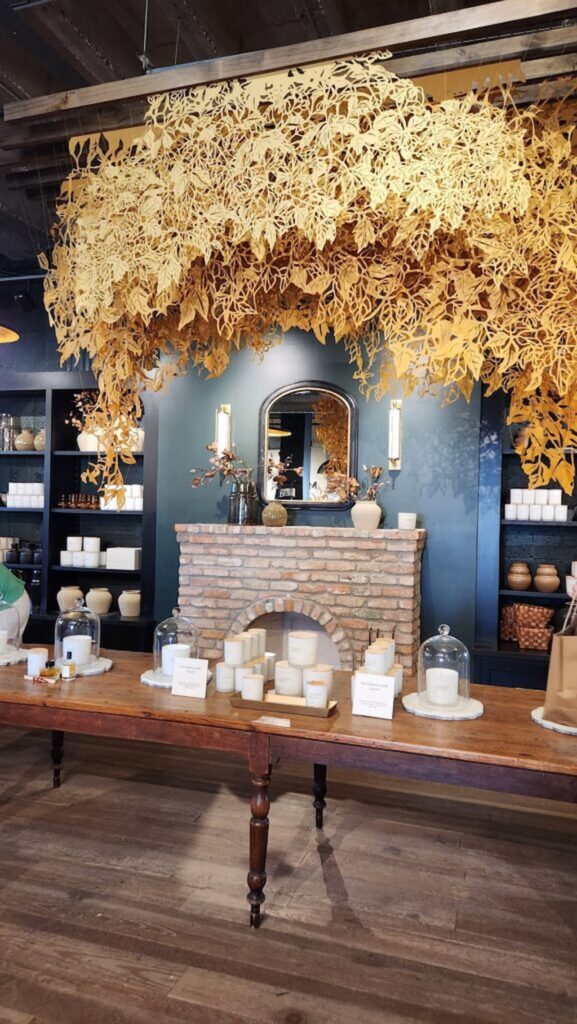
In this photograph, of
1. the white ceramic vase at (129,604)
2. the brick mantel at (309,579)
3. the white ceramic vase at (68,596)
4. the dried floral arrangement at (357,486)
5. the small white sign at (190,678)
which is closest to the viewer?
the small white sign at (190,678)

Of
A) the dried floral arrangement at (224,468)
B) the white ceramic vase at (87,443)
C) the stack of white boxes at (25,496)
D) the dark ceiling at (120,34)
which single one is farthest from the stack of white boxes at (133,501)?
the dark ceiling at (120,34)

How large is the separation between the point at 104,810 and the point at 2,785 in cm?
59

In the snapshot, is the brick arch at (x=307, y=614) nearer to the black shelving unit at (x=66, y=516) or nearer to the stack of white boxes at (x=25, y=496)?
the black shelving unit at (x=66, y=516)

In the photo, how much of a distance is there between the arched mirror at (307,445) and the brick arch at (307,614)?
746 mm

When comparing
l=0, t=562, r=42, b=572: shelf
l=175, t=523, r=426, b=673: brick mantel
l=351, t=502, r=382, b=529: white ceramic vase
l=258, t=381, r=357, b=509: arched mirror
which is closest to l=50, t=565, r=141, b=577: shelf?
l=0, t=562, r=42, b=572: shelf

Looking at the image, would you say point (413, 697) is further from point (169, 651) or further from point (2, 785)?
point (2, 785)

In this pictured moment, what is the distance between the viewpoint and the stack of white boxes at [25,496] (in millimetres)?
5371

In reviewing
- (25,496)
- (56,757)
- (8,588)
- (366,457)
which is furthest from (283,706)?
(25,496)

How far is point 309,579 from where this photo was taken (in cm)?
436

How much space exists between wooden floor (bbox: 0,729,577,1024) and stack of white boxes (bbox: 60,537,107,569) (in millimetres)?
2153

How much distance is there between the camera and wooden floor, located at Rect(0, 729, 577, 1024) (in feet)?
5.61

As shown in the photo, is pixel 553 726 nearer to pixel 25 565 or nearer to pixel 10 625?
pixel 10 625

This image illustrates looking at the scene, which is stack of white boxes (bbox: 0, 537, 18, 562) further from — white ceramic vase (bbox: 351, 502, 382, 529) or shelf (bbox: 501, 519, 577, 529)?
shelf (bbox: 501, 519, 577, 529)

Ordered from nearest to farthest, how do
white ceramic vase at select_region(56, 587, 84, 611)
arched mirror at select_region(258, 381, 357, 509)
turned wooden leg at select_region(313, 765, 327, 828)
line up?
turned wooden leg at select_region(313, 765, 327, 828), arched mirror at select_region(258, 381, 357, 509), white ceramic vase at select_region(56, 587, 84, 611)
